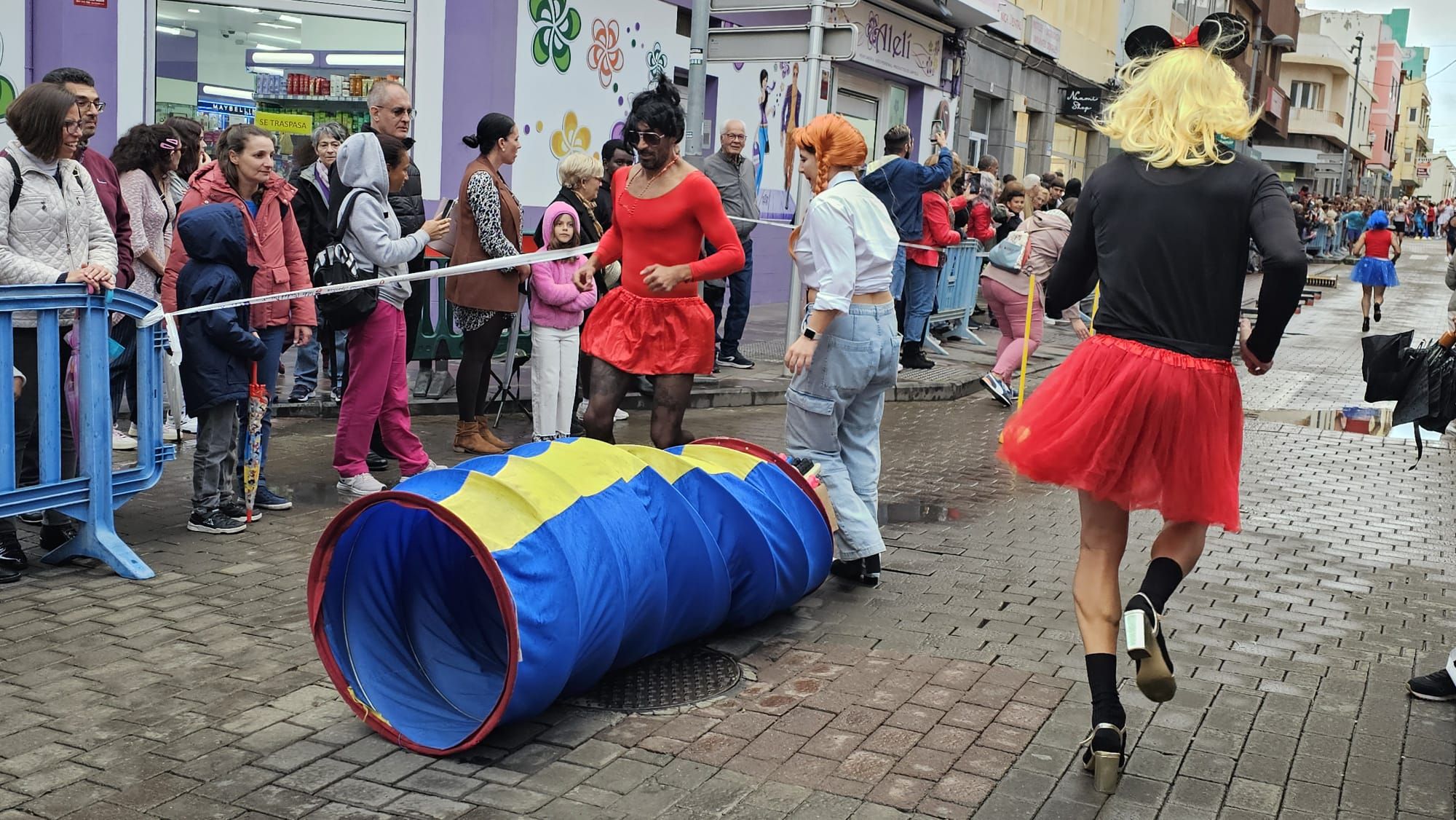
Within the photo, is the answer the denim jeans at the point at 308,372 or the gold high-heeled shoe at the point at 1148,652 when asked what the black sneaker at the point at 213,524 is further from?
the gold high-heeled shoe at the point at 1148,652

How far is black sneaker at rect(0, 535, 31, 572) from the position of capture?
5633 millimetres

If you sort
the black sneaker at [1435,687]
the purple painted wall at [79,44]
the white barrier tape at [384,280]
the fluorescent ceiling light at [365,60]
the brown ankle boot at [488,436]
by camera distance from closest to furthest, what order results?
the black sneaker at [1435,687]
the white barrier tape at [384,280]
the brown ankle boot at [488,436]
the purple painted wall at [79,44]
the fluorescent ceiling light at [365,60]

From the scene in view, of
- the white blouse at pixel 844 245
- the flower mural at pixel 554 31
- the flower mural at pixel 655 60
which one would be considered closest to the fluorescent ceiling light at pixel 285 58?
the flower mural at pixel 554 31

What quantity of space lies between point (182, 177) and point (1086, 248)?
638 centimetres

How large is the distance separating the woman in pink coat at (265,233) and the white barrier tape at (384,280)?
86 millimetres

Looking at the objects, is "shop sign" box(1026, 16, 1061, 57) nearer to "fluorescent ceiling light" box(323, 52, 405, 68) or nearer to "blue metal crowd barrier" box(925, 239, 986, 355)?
"blue metal crowd barrier" box(925, 239, 986, 355)

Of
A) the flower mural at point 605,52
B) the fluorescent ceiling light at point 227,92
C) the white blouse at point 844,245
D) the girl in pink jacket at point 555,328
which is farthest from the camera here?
the flower mural at point 605,52

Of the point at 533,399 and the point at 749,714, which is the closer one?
the point at 749,714

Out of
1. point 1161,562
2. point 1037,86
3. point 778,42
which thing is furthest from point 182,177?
point 1037,86

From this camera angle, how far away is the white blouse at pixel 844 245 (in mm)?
5469

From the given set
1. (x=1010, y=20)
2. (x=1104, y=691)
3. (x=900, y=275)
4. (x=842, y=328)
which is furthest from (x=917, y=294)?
(x=1010, y=20)

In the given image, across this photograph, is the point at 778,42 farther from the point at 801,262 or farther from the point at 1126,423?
the point at 1126,423

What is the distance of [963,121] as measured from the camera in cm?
2536

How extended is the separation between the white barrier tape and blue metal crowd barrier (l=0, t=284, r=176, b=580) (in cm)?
11
